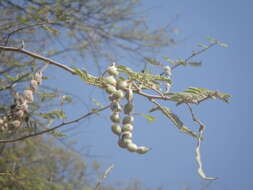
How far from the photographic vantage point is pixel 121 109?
3.63 ft

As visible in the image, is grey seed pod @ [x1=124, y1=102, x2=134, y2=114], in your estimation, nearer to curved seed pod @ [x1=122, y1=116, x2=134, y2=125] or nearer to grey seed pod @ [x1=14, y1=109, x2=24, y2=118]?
curved seed pod @ [x1=122, y1=116, x2=134, y2=125]

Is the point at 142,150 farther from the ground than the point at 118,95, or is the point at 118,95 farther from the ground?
the point at 118,95

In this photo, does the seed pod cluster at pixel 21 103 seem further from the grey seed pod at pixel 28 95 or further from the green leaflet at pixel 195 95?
the green leaflet at pixel 195 95

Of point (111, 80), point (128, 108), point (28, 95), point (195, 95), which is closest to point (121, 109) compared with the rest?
point (128, 108)

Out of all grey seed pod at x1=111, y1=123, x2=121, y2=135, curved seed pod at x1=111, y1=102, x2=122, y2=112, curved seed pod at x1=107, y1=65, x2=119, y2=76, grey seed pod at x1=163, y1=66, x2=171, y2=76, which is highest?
grey seed pod at x1=163, y1=66, x2=171, y2=76

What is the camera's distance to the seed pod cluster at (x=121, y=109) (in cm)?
102

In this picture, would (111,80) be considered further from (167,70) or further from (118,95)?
(167,70)

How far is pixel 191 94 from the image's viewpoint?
1.32m

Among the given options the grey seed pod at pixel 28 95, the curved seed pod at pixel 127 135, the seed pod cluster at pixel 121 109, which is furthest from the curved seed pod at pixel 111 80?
the grey seed pod at pixel 28 95

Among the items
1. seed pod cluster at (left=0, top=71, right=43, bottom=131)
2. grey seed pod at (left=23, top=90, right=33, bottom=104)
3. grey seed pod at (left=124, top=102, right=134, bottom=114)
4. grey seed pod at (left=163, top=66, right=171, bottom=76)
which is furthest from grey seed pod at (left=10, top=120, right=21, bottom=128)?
grey seed pod at (left=163, top=66, right=171, bottom=76)

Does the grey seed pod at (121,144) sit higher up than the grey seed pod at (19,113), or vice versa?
the grey seed pod at (19,113)

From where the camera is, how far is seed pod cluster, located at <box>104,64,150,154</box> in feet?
3.33

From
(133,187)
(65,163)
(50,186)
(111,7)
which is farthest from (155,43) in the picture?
(133,187)

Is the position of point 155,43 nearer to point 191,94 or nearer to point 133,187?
point 191,94
